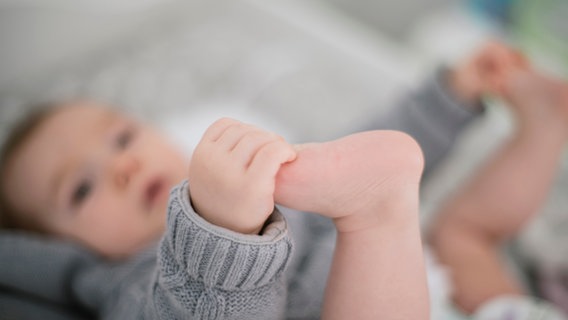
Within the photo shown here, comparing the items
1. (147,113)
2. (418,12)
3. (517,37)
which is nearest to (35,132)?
(147,113)

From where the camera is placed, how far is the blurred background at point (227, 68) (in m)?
0.86

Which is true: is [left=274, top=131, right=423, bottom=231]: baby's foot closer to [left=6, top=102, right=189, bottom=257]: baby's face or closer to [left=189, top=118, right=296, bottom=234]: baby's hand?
[left=189, top=118, right=296, bottom=234]: baby's hand

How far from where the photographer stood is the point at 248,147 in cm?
38

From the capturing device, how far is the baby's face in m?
0.64

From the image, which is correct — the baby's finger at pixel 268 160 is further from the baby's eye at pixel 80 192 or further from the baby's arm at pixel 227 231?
the baby's eye at pixel 80 192

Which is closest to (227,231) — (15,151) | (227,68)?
(15,151)

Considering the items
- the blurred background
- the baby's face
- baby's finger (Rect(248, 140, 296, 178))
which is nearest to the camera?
baby's finger (Rect(248, 140, 296, 178))

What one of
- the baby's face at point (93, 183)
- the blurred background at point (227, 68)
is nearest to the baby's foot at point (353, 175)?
the baby's face at point (93, 183)

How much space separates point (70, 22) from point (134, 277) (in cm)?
54

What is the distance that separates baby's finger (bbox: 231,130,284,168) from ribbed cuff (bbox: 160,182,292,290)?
0.05 m

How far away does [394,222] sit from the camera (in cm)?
42

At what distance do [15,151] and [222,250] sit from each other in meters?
0.43

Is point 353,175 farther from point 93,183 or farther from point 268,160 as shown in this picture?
point 93,183

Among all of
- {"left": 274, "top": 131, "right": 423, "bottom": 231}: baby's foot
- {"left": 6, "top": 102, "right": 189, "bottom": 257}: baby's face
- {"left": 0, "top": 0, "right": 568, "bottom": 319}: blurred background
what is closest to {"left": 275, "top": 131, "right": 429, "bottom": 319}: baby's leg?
{"left": 274, "top": 131, "right": 423, "bottom": 231}: baby's foot
